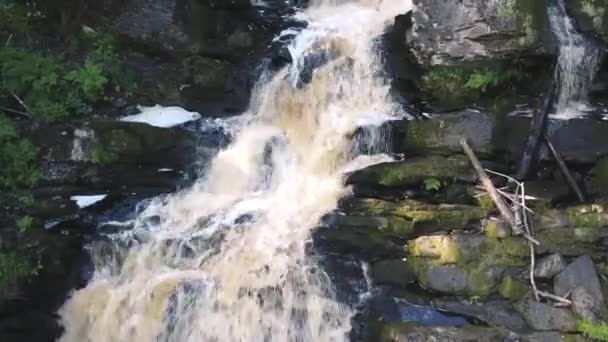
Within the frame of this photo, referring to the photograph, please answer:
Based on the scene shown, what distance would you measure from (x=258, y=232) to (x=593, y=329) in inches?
150

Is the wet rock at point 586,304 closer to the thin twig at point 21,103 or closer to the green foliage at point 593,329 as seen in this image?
the green foliage at point 593,329

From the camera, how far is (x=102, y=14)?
9.07 metres

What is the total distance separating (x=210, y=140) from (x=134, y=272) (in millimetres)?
2381

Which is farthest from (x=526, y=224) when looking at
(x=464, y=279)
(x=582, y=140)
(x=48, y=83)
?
(x=48, y=83)

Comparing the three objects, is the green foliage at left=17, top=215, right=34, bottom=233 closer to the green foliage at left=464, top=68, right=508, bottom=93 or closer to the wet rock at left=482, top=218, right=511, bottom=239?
the wet rock at left=482, top=218, right=511, bottom=239

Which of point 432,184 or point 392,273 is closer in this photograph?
point 392,273

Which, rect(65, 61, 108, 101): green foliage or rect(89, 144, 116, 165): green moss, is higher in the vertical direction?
rect(65, 61, 108, 101): green foliage

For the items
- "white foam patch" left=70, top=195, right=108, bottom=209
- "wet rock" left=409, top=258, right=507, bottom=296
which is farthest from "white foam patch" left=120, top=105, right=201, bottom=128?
"wet rock" left=409, top=258, right=507, bottom=296

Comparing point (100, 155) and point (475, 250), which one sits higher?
point (100, 155)

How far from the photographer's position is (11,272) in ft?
23.6

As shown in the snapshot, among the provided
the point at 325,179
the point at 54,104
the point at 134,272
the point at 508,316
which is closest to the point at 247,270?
the point at 134,272

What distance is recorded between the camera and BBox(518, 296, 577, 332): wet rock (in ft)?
20.7

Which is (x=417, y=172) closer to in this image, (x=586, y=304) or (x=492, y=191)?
(x=492, y=191)

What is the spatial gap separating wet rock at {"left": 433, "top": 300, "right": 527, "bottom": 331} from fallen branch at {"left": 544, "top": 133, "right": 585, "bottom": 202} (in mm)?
1982
